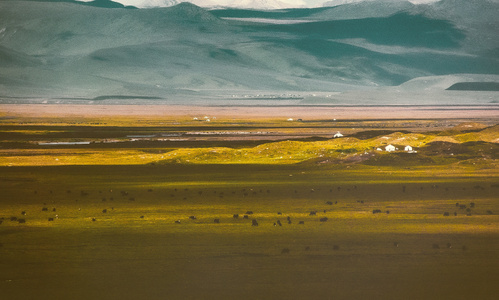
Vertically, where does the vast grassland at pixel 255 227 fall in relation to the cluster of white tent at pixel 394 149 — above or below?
above

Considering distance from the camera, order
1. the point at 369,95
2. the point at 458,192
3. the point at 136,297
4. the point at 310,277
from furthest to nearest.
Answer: the point at 369,95
the point at 458,192
the point at 310,277
the point at 136,297

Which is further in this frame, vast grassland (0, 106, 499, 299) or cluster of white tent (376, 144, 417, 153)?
cluster of white tent (376, 144, 417, 153)

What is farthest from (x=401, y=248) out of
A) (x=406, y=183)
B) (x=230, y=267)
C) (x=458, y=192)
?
(x=406, y=183)

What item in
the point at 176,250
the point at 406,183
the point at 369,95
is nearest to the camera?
the point at 176,250

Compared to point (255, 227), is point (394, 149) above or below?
below

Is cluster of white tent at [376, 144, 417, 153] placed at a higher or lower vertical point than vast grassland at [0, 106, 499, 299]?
lower

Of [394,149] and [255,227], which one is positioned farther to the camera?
[394,149]

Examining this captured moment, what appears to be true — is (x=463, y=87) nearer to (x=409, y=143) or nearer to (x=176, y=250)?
(x=409, y=143)

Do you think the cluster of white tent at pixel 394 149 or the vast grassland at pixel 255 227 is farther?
the cluster of white tent at pixel 394 149
